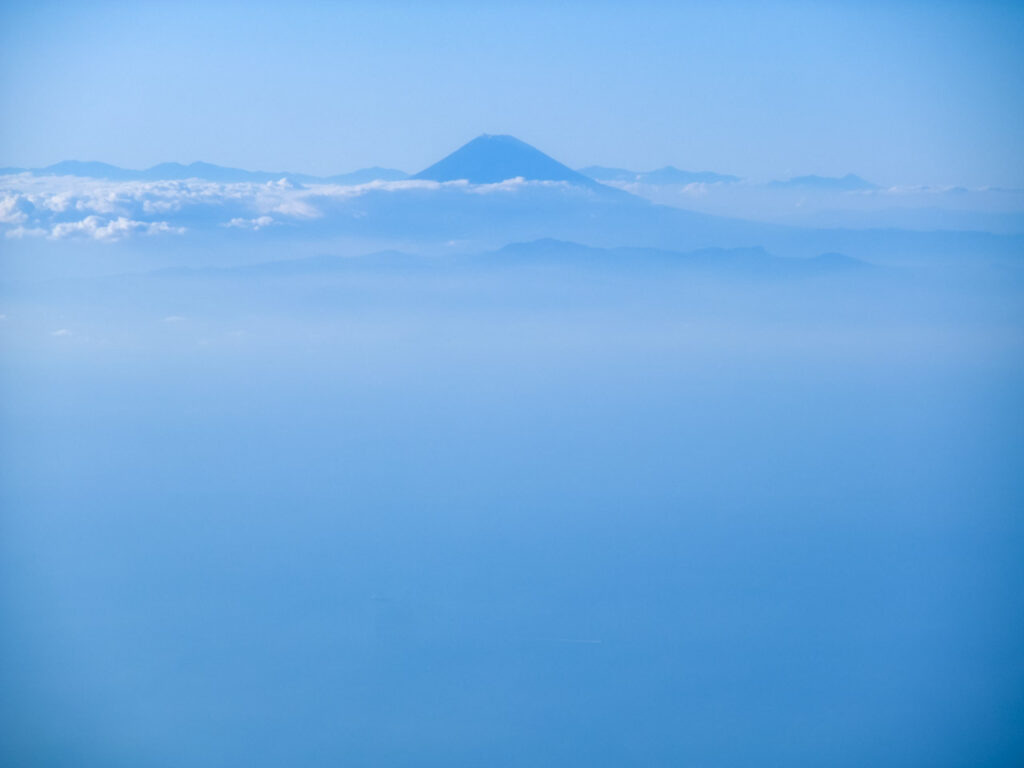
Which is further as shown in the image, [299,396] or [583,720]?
[299,396]

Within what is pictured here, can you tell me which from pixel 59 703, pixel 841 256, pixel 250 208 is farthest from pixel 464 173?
pixel 59 703

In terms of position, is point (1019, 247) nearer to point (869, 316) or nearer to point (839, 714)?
point (869, 316)

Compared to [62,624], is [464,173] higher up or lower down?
higher up

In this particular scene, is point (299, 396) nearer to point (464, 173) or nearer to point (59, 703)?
point (464, 173)

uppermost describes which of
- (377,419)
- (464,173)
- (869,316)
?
(464,173)

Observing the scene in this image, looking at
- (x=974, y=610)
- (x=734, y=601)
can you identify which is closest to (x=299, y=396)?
(x=734, y=601)

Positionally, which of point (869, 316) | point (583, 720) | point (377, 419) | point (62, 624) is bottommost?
point (583, 720)
